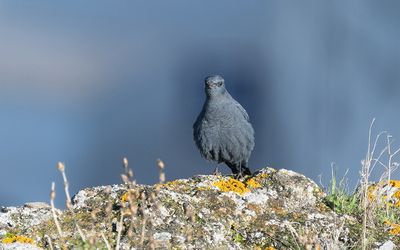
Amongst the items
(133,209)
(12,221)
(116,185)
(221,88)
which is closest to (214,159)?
(221,88)

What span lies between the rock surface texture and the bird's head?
100 inches

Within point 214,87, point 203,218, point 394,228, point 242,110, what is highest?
point 214,87

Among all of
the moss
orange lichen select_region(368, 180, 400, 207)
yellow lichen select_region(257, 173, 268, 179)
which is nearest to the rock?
orange lichen select_region(368, 180, 400, 207)

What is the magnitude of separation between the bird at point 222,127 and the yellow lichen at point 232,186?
2.55m

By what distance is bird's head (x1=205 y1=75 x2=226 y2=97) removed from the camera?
8242mm

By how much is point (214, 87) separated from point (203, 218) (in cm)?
358

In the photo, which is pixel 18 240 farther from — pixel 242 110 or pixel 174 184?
pixel 242 110

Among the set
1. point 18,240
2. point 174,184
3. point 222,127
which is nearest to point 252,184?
point 174,184

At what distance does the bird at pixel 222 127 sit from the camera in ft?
27.1

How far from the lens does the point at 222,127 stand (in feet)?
27.1

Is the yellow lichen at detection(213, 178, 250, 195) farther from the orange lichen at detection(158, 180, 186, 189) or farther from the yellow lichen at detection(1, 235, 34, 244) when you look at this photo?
the yellow lichen at detection(1, 235, 34, 244)

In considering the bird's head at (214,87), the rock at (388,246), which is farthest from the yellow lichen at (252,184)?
the bird's head at (214,87)

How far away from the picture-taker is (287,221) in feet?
16.7

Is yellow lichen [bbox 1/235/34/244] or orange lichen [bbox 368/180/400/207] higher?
yellow lichen [bbox 1/235/34/244]
